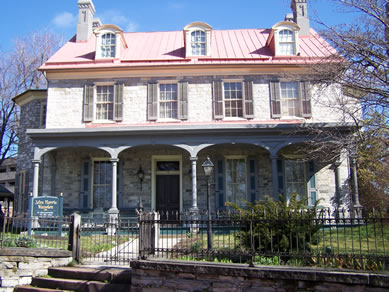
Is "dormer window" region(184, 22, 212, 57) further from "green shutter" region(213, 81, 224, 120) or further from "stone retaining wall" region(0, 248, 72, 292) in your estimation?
"stone retaining wall" region(0, 248, 72, 292)

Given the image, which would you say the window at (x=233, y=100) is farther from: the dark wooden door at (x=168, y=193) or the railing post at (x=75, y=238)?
the railing post at (x=75, y=238)

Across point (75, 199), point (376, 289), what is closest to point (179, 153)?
point (75, 199)

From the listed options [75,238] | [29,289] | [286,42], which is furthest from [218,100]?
[29,289]

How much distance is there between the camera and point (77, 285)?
25.0ft

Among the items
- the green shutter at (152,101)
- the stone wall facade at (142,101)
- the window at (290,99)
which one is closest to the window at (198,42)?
the stone wall facade at (142,101)

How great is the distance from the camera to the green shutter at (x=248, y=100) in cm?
1535

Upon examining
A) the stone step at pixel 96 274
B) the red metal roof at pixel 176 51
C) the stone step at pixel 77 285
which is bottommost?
the stone step at pixel 77 285

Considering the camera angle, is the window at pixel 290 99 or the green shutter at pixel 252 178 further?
the window at pixel 290 99

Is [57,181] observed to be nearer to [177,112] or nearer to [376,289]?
[177,112]

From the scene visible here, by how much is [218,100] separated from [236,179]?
127 inches

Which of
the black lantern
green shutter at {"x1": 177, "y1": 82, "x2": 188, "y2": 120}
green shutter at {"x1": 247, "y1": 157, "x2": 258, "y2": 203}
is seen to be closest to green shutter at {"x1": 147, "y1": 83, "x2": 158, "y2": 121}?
green shutter at {"x1": 177, "y1": 82, "x2": 188, "y2": 120}

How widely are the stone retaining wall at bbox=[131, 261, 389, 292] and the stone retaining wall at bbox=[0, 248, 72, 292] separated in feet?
8.64

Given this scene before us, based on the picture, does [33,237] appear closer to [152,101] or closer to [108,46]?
[152,101]

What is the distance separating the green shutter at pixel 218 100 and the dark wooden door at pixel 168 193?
9.83 ft
